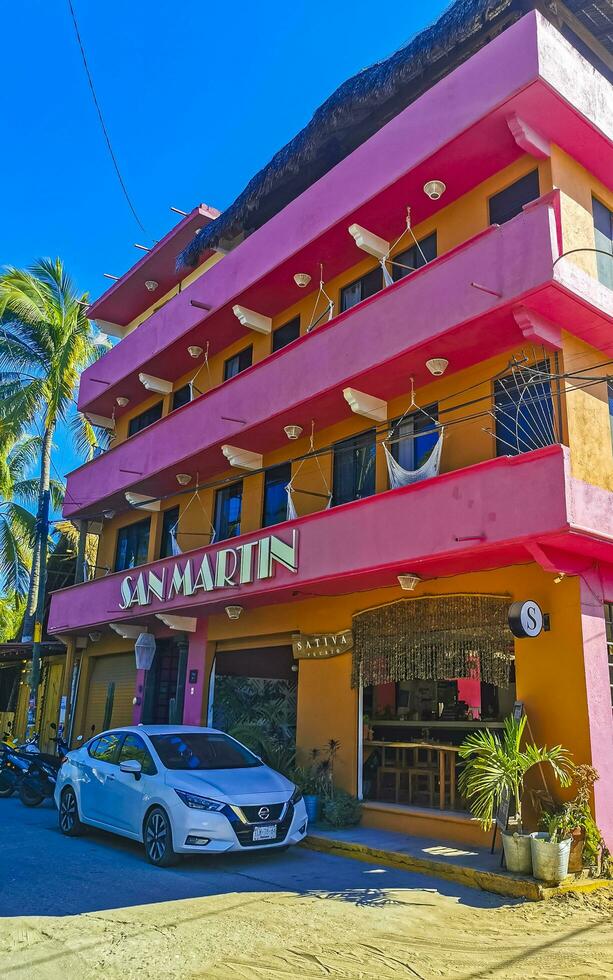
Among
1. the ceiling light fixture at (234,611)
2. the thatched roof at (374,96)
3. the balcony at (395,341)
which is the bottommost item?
the ceiling light fixture at (234,611)

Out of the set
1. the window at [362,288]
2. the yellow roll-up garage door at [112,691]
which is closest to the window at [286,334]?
the window at [362,288]

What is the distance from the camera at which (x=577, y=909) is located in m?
8.20

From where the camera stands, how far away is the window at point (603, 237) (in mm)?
11805

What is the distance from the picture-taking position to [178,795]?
9.45 metres

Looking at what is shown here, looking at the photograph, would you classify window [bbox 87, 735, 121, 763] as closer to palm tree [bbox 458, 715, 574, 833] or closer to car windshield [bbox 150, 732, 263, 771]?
car windshield [bbox 150, 732, 263, 771]

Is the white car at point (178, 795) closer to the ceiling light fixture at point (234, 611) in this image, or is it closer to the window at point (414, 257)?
the ceiling light fixture at point (234, 611)

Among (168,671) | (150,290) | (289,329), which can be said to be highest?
(150,290)

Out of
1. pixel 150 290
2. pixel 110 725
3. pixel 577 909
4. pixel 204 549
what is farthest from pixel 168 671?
pixel 577 909

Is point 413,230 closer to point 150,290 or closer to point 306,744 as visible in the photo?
point 306,744

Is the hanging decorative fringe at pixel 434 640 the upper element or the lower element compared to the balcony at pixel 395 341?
lower

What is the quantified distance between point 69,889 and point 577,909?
521 centimetres

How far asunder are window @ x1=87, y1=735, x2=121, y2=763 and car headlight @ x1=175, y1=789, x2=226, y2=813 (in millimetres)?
2165

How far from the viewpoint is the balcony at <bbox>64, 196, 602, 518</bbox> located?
10.5m

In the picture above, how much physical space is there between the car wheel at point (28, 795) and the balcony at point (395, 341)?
7242mm
